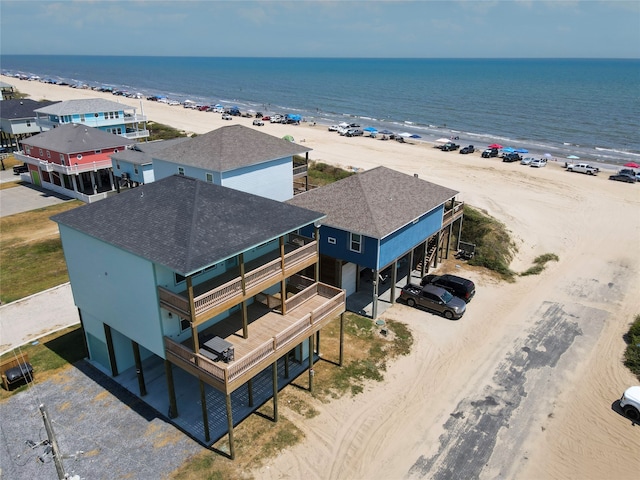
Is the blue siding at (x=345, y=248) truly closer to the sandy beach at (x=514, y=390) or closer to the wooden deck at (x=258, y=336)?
the sandy beach at (x=514, y=390)

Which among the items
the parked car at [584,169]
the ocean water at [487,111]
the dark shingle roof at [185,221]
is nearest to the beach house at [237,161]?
the dark shingle roof at [185,221]

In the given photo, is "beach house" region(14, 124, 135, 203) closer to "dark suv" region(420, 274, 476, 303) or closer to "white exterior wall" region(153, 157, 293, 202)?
"white exterior wall" region(153, 157, 293, 202)

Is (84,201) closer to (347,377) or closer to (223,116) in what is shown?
(347,377)

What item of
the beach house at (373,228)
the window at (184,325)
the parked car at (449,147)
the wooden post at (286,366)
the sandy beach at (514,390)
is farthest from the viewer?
the parked car at (449,147)

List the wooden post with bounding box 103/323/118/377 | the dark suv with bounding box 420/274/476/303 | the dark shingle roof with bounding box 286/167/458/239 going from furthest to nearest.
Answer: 1. the dark suv with bounding box 420/274/476/303
2. the dark shingle roof with bounding box 286/167/458/239
3. the wooden post with bounding box 103/323/118/377

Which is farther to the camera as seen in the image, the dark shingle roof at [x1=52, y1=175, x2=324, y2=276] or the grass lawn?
the grass lawn

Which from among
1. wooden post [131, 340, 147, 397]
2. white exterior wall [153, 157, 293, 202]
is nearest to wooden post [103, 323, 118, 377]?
wooden post [131, 340, 147, 397]
